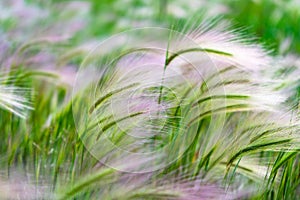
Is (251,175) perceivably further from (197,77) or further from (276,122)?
(197,77)

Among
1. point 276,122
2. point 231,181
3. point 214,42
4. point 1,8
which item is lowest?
point 231,181

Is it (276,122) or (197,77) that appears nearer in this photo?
(276,122)

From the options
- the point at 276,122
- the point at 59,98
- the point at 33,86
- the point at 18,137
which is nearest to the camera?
the point at 276,122

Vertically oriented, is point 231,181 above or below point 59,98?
below

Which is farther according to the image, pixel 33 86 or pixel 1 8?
pixel 1 8

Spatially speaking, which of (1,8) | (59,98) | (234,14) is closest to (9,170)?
(59,98)

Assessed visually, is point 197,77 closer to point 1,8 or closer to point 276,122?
point 276,122

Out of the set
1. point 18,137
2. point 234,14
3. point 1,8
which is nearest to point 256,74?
point 18,137

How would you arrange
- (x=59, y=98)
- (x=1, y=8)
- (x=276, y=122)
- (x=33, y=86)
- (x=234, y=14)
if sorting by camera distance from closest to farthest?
(x=276, y=122) → (x=33, y=86) → (x=59, y=98) → (x=1, y=8) → (x=234, y=14)

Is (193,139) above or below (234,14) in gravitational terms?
below
